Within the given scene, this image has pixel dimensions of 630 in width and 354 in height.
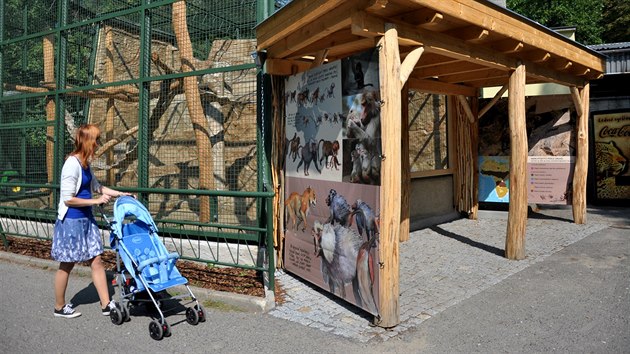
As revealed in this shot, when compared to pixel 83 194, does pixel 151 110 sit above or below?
above

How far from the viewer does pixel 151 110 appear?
7441mm

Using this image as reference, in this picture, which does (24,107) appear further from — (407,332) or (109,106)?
(407,332)

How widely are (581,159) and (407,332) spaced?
272 inches

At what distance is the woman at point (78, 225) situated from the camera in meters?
4.58

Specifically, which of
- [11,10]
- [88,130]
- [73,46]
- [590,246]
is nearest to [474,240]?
[590,246]

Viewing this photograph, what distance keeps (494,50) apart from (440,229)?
3.96 meters

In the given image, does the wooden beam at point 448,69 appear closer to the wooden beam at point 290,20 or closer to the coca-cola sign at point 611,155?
the wooden beam at point 290,20

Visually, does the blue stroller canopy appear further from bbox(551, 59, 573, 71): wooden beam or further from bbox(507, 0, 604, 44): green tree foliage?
bbox(507, 0, 604, 44): green tree foliage

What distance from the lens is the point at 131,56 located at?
8070 mm

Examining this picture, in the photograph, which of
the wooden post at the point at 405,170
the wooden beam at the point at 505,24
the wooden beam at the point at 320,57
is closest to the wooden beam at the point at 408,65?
the wooden beam at the point at 505,24

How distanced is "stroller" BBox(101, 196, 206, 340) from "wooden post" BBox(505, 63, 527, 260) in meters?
4.57

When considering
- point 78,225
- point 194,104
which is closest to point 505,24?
point 194,104

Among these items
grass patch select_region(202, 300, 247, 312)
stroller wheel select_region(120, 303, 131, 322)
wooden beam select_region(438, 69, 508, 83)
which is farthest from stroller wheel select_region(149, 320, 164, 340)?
wooden beam select_region(438, 69, 508, 83)

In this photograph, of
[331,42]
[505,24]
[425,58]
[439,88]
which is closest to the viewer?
[331,42]
